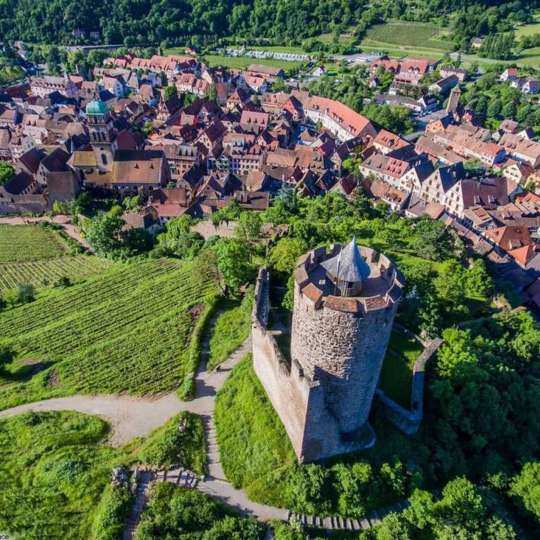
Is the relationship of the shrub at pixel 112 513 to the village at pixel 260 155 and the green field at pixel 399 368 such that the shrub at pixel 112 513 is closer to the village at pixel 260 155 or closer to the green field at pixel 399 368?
the green field at pixel 399 368

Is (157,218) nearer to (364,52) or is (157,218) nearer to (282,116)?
(282,116)

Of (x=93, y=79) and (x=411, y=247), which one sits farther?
(x=93, y=79)

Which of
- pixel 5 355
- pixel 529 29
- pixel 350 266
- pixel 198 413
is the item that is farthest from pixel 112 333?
pixel 529 29

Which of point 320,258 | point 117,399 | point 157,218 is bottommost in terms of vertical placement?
point 157,218

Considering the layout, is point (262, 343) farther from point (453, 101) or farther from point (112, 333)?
point (453, 101)

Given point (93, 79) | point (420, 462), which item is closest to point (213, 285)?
point (420, 462)

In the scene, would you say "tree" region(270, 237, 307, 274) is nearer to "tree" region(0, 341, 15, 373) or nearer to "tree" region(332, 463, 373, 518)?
"tree" region(332, 463, 373, 518)
